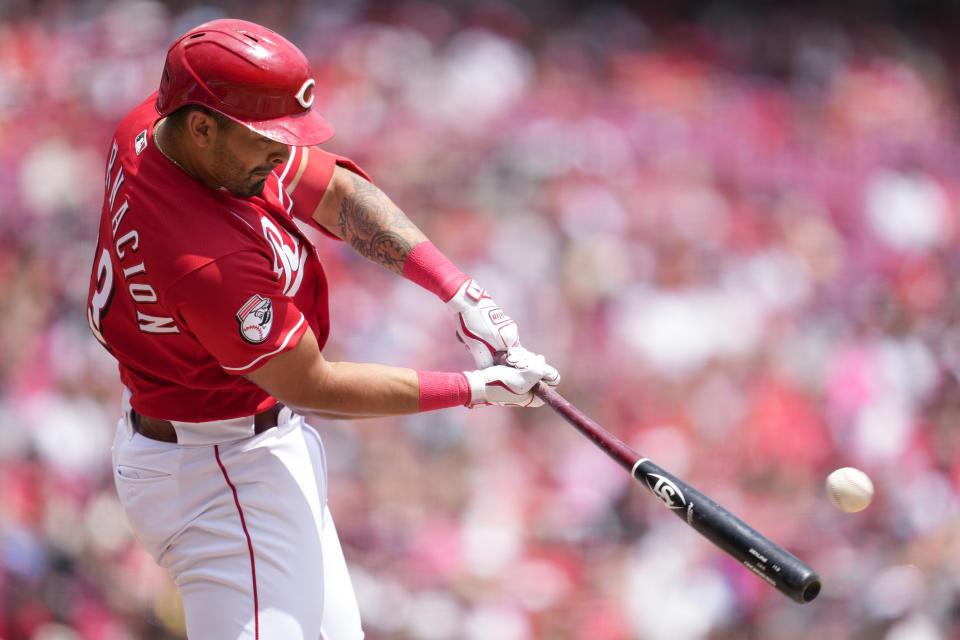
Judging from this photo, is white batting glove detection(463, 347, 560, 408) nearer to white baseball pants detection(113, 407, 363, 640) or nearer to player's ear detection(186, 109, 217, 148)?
white baseball pants detection(113, 407, 363, 640)

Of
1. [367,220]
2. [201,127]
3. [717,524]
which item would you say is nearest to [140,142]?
[201,127]

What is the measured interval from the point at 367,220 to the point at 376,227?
0.03 m

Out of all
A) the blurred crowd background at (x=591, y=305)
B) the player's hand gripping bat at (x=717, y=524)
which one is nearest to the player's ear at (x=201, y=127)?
the player's hand gripping bat at (x=717, y=524)

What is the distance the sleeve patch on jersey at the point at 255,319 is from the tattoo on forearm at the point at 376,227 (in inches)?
23.8

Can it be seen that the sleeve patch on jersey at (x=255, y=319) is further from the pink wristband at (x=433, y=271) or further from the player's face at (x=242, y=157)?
the pink wristband at (x=433, y=271)

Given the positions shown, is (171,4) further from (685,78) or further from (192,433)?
(192,433)

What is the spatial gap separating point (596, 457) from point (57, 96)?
13.3 ft

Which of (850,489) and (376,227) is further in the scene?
(850,489)

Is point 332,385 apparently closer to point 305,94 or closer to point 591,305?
point 305,94

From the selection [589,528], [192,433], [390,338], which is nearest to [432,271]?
[192,433]

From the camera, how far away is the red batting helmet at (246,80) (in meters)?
1.84

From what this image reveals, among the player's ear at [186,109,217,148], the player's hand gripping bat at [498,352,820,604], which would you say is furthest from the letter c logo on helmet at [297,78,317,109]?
the player's hand gripping bat at [498,352,820,604]

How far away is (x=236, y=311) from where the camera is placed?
1.84 metres

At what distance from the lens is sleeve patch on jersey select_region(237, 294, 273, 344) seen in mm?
1849
